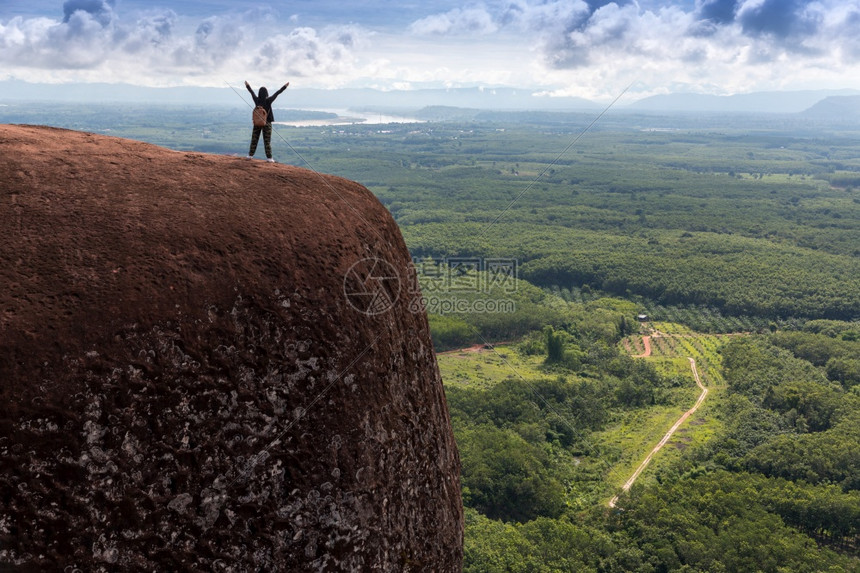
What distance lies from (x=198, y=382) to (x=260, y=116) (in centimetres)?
807

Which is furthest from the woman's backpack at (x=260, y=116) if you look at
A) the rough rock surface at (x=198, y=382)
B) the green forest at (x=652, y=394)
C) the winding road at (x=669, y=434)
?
the winding road at (x=669, y=434)

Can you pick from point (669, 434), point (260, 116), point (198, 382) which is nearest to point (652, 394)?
point (669, 434)

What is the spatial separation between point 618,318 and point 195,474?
97830 millimetres

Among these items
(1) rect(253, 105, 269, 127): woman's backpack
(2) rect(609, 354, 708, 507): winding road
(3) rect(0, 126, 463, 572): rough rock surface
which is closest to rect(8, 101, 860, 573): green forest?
(2) rect(609, 354, 708, 507): winding road

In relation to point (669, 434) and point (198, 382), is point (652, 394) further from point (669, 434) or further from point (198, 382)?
point (198, 382)

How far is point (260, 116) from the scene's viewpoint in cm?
1494

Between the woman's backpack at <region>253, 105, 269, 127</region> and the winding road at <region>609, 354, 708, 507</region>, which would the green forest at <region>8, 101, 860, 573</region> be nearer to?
the winding road at <region>609, 354, 708, 507</region>

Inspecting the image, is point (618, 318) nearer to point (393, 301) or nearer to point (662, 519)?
point (662, 519)

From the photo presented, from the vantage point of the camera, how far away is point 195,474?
8.57 metres

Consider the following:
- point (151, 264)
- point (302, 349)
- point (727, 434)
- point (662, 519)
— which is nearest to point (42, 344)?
point (151, 264)

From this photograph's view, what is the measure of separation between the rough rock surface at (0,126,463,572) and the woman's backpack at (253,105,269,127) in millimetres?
3750

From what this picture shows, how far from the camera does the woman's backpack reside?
1487 cm

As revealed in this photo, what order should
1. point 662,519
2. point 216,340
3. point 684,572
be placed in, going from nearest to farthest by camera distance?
point 216,340 < point 684,572 < point 662,519

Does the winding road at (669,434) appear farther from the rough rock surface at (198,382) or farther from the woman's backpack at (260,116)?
the rough rock surface at (198,382)
